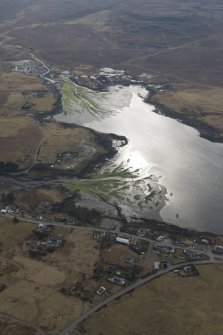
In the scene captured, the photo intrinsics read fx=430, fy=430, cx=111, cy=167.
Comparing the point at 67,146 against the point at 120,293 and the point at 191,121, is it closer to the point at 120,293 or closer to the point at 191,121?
the point at 191,121

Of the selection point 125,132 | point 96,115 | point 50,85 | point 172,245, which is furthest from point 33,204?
point 50,85

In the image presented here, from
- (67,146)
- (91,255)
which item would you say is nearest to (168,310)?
(91,255)

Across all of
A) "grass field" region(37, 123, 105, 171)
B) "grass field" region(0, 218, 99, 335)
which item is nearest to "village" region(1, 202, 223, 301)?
"grass field" region(0, 218, 99, 335)

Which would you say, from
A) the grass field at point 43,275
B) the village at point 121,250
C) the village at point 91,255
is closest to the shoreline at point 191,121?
the village at point 91,255

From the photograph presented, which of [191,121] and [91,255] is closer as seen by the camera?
[91,255]

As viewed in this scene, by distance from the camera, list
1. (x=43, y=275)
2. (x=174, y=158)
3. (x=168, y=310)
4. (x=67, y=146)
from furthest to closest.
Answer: (x=67, y=146) → (x=174, y=158) → (x=43, y=275) → (x=168, y=310)

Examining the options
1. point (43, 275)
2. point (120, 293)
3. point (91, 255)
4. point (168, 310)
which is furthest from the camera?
point (91, 255)

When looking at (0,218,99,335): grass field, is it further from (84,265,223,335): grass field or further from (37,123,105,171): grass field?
(37,123,105,171): grass field

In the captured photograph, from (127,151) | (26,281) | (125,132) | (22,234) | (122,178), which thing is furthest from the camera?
(125,132)

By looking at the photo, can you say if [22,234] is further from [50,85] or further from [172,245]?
[50,85]
